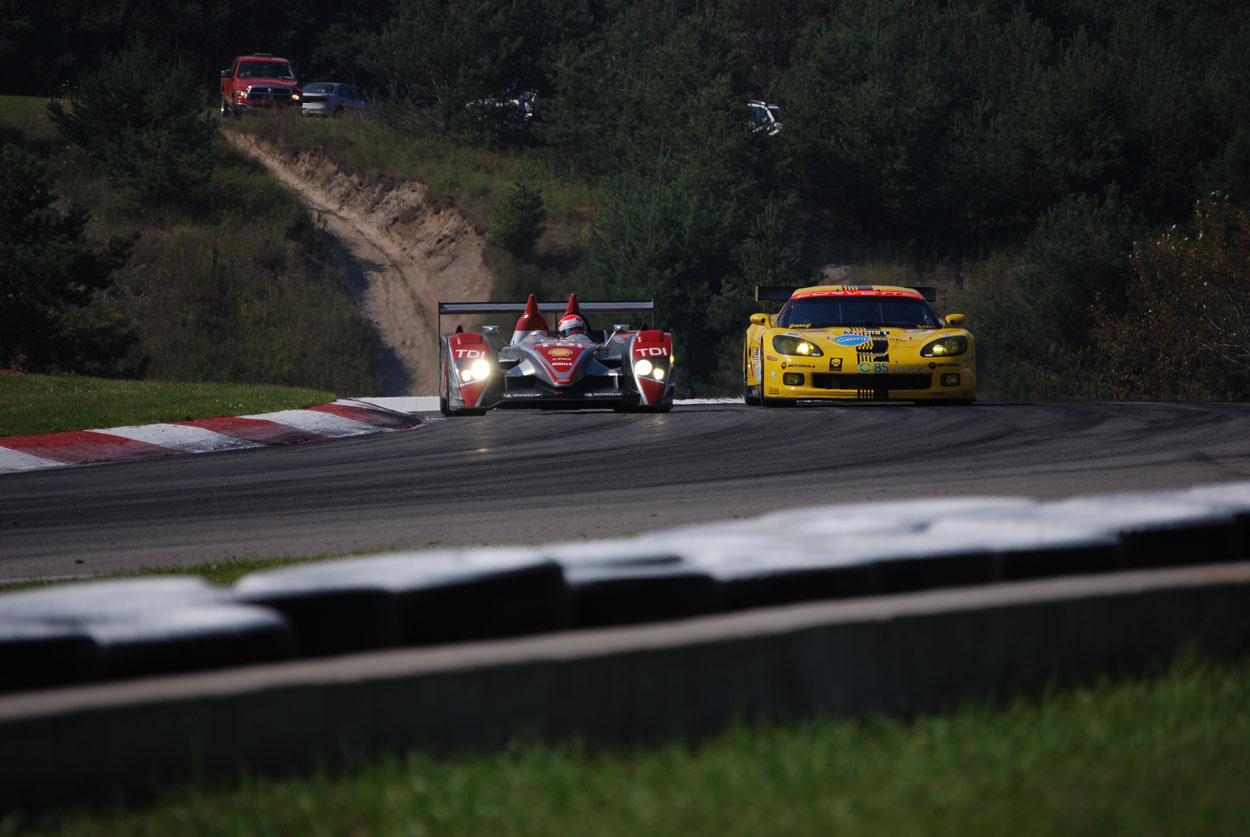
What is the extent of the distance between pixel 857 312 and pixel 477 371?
4.22 meters

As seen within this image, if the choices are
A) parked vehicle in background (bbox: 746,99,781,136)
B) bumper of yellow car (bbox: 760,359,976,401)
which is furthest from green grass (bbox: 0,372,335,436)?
parked vehicle in background (bbox: 746,99,781,136)

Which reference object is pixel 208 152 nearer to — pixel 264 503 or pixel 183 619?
pixel 264 503

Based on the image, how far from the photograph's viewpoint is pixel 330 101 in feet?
153

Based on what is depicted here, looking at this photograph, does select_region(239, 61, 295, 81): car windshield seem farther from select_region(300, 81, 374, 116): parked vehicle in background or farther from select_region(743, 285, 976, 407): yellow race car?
select_region(743, 285, 976, 407): yellow race car

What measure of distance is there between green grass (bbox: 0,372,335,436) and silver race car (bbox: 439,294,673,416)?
1.50 meters

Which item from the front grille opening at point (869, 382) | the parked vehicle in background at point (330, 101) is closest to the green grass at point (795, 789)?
the front grille opening at point (869, 382)

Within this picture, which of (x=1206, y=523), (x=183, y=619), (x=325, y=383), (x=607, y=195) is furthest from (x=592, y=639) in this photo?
(x=607, y=195)

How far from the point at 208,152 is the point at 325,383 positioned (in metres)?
7.90

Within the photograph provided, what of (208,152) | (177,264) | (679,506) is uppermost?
(208,152)

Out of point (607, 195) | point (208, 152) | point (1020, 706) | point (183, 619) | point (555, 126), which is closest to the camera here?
point (183, 619)

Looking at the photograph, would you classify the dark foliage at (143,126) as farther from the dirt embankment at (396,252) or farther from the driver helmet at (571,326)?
the driver helmet at (571,326)

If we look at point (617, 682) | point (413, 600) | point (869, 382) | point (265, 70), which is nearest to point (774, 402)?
point (869, 382)

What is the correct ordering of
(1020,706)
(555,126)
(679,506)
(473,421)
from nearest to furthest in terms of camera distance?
(1020,706) → (679,506) → (473,421) → (555,126)

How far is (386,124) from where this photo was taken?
45.5 metres
